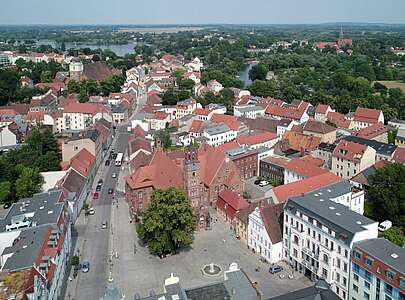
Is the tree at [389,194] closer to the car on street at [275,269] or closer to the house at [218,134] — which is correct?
the car on street at [275,269]

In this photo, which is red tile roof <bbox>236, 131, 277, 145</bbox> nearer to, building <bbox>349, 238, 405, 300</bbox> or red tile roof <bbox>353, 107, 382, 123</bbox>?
red tile roof <bbox>353, 107, 382, 123</bbox>

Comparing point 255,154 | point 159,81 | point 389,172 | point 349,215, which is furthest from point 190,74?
point 349,215

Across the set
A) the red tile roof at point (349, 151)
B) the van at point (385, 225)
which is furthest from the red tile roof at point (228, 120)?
the van at point (385, 225)

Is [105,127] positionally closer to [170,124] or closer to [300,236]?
[170,124]

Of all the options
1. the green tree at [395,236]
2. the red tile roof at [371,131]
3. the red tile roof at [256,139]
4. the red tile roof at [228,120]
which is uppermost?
the red tile roof at [228,120]

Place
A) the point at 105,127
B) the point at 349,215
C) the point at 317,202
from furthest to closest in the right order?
the point at 105,127
the point at 317,202
the point at 349,215

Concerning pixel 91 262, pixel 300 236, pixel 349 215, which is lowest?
pixel 91 262

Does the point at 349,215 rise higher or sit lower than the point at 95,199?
higher
